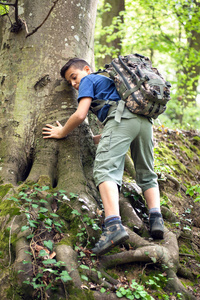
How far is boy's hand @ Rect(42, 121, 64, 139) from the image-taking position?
3548mm

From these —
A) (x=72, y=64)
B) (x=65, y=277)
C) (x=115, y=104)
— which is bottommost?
(x=65, y=277)

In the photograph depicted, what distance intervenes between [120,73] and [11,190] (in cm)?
172

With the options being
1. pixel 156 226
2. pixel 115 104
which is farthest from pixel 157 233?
pixel 115 104

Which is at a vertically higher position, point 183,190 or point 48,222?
point 48,222

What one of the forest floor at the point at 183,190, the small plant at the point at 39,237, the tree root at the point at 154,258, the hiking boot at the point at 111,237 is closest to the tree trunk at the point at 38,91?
the small plant at the point at 39,237

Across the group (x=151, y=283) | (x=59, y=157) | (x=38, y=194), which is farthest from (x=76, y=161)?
(x=151, y=283)

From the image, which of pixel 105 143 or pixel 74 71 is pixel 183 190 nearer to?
pixel 105 143

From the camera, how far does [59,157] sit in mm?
3576

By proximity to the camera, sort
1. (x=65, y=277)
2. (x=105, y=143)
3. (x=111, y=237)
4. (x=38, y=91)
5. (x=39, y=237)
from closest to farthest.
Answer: (x=65, y=277) → (x=111, y=237) → (x=39, y=237) → (x=105, y=143) → (x=38, y=91)

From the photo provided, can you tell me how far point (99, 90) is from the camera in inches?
131

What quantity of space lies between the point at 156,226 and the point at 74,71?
2117 millimetres

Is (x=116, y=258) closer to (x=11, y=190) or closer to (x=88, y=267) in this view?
(x=88, y=267)

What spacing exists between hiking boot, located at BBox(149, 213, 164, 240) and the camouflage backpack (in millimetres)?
1111

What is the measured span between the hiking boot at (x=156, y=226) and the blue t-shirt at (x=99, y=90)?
1254mm
